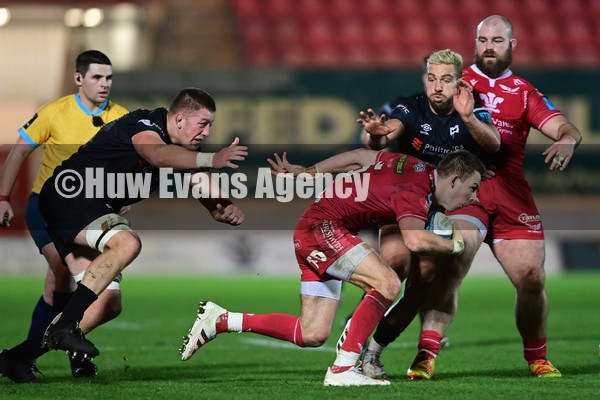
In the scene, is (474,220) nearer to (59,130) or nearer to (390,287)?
(390,287)

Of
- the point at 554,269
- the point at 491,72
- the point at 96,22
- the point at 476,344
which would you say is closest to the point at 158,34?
the point at 96,22

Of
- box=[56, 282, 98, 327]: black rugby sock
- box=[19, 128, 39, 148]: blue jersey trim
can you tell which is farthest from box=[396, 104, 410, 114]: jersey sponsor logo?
box=[19, 128, 39, 148]: blue jersey trim

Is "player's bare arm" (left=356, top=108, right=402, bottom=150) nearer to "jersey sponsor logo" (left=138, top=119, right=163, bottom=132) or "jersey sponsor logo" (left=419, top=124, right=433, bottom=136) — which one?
"jersey sponsor logo" (left=419, top=124, right=433, bottom=136)

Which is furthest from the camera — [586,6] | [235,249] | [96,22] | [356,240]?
[586,6]

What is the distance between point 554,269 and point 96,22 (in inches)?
360

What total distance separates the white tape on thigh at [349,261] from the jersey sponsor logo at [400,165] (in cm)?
47

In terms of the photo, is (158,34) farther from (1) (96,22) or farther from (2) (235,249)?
(2) (235,249)

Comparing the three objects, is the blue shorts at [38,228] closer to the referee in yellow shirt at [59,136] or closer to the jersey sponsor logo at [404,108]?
the referee in yellow shirt at [59,136]

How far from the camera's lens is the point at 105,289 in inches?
266

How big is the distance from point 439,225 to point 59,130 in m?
2.77

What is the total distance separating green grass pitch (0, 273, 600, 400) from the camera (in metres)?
5.98

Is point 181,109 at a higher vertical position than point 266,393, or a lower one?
higher

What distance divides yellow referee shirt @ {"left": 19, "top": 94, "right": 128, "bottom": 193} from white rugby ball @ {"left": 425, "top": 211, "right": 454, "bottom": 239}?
2359mm

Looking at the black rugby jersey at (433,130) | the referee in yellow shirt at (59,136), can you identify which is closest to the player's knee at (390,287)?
the black rugby jersey at (433,130)
